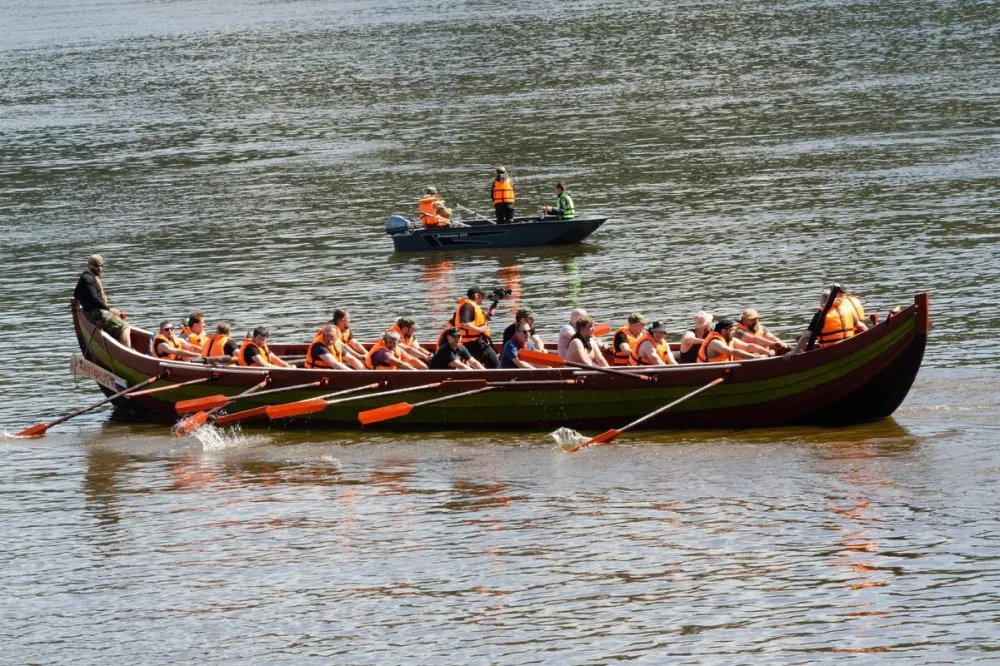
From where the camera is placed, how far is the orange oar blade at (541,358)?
2141 centimetres

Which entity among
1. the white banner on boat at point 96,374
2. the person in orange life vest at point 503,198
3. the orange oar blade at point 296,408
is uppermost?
the person in orange life vest at point 503,198

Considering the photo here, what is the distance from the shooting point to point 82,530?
18.7 meters

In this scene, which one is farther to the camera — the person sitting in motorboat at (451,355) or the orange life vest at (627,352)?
the person sitting in motorboat at (451,355)

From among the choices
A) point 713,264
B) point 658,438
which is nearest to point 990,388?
point 658,438

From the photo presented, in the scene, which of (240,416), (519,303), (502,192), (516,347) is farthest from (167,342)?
(502,192)

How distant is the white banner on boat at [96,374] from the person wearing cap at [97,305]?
59 centimetres

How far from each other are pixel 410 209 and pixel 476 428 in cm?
2034

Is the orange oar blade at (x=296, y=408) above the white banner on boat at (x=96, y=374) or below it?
below

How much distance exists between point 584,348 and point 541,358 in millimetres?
713

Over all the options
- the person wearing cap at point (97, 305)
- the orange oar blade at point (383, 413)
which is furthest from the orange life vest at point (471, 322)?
A: the person wearing cap at point (97, 305)

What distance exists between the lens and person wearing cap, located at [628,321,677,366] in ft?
67.9

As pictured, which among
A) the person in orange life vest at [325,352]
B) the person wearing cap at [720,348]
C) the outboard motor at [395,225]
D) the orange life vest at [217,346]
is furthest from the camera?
the outboard motor at [395,225]

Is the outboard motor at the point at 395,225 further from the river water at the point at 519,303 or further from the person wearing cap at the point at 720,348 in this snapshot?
the person wearing cap at the point at 720,348

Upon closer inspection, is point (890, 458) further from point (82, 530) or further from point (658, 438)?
point (82, 530)
